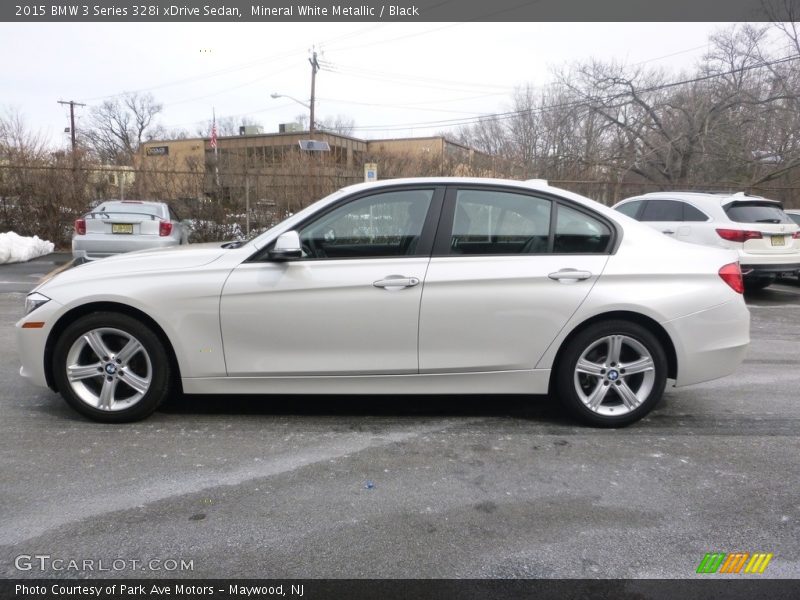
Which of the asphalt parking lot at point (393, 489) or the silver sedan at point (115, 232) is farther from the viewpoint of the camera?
the silver sedan at point (115, 232)

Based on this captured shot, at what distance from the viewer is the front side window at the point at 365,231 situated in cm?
377

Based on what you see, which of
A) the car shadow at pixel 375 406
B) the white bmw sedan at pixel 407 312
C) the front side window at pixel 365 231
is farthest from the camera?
the car shadow at pixel 375 406

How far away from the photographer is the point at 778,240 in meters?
9.16

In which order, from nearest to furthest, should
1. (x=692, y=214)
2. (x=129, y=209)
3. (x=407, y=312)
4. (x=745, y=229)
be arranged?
(x=407, y=312)
(x=745, y=229)
(x=692, y=214)
(x=129, y=209)

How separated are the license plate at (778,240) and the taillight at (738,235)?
29 centimetres

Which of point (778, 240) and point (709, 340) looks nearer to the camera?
point (709, 340)

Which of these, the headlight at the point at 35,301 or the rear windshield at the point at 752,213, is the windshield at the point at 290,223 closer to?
the headlight at the point at 35,301

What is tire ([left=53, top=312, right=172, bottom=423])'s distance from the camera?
3693 mm

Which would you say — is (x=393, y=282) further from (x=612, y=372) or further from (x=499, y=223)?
(x=612, y=372)

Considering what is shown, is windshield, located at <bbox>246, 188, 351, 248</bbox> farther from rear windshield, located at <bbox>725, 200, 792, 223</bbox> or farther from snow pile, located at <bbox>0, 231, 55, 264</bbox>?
snow pile, located at <bbox>0, 231, 55, 264</bbox>

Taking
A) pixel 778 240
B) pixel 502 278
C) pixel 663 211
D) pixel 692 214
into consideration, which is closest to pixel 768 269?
pixel 778 240

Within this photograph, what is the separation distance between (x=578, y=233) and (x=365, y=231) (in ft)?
4.63

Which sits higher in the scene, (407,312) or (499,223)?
(499,223)

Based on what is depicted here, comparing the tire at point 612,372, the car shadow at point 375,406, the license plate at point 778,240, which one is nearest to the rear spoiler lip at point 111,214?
the car shadow at point 375,406
